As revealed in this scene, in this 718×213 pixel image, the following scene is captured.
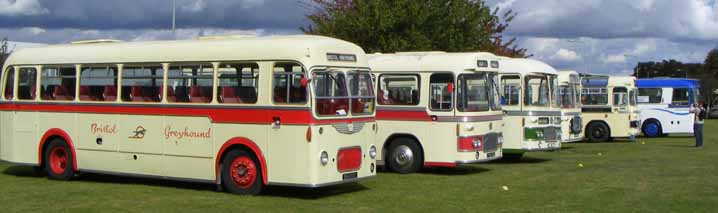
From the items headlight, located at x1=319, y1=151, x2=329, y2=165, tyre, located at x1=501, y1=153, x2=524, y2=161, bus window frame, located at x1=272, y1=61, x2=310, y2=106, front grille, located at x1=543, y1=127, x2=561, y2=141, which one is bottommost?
tyre, located at x1=501, y1=153, x2=524, y2=161

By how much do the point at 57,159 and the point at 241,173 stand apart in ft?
15.6

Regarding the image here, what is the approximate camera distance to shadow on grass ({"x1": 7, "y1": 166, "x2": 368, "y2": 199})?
51.8 ft

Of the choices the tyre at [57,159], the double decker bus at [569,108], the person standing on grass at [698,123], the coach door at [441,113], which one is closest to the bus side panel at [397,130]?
the coach door at [441,113]

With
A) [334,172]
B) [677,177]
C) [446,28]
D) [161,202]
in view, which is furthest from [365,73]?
[446,28]

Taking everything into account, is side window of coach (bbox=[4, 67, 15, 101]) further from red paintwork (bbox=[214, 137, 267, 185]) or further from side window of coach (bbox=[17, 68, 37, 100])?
red paintwork (bbox=[214, 137, 267, 185])

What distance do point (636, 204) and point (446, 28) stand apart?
58.2 ft

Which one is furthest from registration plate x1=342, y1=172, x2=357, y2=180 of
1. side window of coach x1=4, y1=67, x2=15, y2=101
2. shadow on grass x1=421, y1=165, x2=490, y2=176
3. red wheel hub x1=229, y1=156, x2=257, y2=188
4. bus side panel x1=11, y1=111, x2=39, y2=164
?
side window of coach x1=4, y1=67, x2=15, y2=101

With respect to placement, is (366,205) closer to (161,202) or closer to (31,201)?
(161,202)

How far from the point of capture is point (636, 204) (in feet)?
47.2

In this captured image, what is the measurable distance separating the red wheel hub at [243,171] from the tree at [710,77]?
3147 inches

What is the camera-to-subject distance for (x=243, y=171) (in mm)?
15391

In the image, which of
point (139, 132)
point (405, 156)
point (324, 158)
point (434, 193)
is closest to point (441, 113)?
point (405, 156)

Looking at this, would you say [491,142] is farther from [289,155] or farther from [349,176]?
[289,155]

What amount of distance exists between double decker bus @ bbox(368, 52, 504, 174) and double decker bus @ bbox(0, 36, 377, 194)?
360 cm
